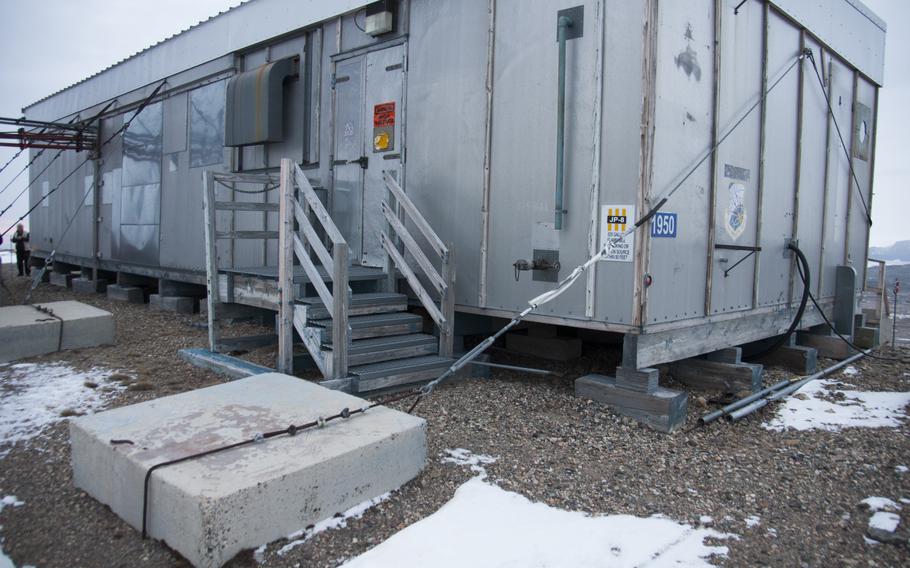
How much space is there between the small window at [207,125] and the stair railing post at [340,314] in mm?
4960

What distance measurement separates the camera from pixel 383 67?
22.9 feet

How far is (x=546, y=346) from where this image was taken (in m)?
6.82

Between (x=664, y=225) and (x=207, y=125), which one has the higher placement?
(x=207, y=125)

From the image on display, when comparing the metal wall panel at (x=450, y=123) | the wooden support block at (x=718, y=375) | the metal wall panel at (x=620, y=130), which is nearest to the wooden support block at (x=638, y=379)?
the metal wall panel at (x=620, y=130)

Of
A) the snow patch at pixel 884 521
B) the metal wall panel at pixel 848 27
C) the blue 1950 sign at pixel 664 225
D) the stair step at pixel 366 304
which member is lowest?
the snow patch at pixel 884 521

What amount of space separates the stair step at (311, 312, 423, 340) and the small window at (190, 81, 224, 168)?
462 cm

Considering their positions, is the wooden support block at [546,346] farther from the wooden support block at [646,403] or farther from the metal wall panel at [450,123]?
the wooden support block at [646,403]

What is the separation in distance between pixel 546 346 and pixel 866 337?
449 cm

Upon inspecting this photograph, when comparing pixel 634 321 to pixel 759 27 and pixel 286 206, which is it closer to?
pixel 286 206

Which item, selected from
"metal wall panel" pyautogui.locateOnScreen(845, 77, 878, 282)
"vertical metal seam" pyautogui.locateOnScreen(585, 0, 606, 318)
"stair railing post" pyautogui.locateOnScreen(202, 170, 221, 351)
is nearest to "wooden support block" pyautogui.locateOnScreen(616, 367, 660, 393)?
"vertical metal seam" pyautogui.locateOnScreen(585, 0, 606, 318)

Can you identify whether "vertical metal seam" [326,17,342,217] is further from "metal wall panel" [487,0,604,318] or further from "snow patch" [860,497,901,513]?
"snow patch" [860,497,901,513]

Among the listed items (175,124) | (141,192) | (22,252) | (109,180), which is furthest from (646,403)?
(22,252)

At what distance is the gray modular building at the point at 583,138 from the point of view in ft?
16.9

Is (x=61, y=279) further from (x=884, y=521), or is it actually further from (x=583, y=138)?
(x=884, y=521)
